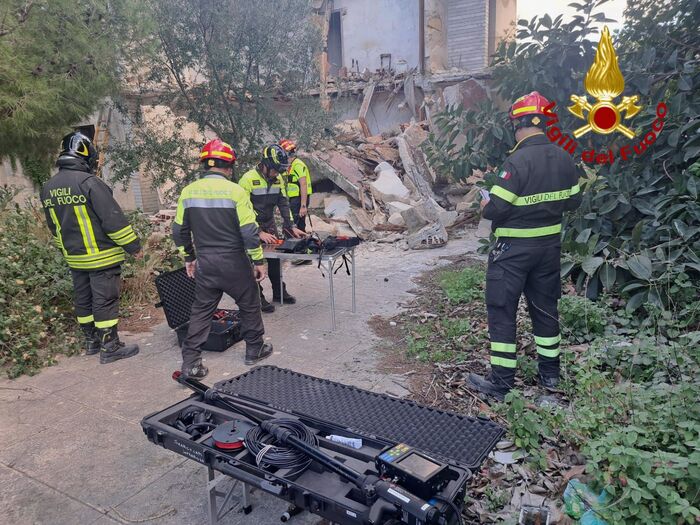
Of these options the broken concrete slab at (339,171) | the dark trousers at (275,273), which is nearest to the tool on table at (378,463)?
the dark trousers at (275,273)

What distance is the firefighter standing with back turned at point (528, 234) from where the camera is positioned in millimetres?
3576

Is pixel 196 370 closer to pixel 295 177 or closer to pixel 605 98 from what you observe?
pixel 295 177

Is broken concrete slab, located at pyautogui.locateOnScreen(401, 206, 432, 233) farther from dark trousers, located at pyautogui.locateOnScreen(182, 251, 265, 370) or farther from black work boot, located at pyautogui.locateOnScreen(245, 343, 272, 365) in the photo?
dark trousers, located at pyautogui.locateOnScreen(182, 251, 265, 370)

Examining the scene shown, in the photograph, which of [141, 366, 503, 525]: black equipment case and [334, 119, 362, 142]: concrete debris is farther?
[334, 119, 362, 142]: concrete debris

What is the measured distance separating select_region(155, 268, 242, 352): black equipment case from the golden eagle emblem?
4232mm

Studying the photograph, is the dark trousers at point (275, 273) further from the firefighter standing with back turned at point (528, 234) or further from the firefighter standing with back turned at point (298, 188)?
the firefighter standing with back turned at point (528, 234)

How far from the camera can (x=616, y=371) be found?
3801mm

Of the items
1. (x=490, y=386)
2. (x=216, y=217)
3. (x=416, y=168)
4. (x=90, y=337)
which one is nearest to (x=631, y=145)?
(x=490, y=386)

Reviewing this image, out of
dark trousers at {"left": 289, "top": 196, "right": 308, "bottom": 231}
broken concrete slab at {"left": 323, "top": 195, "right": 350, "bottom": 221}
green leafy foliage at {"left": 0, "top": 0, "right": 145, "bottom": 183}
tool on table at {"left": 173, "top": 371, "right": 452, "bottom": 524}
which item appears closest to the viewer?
tool on table at {"left": 173, "top": 371, "right": 452, "bottom": 524}

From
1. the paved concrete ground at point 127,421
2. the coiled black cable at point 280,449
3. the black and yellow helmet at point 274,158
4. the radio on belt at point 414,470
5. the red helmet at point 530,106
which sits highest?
the red helmet at point 530,106

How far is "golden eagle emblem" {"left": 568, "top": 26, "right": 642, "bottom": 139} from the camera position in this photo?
17.2 feet

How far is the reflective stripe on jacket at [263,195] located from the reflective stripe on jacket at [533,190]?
3.28m

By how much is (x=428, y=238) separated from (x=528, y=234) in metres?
5.88

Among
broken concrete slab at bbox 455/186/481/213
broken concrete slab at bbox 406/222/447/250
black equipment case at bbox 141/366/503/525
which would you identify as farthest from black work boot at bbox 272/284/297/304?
broken concrete slab at bbox 455/186/481/213
